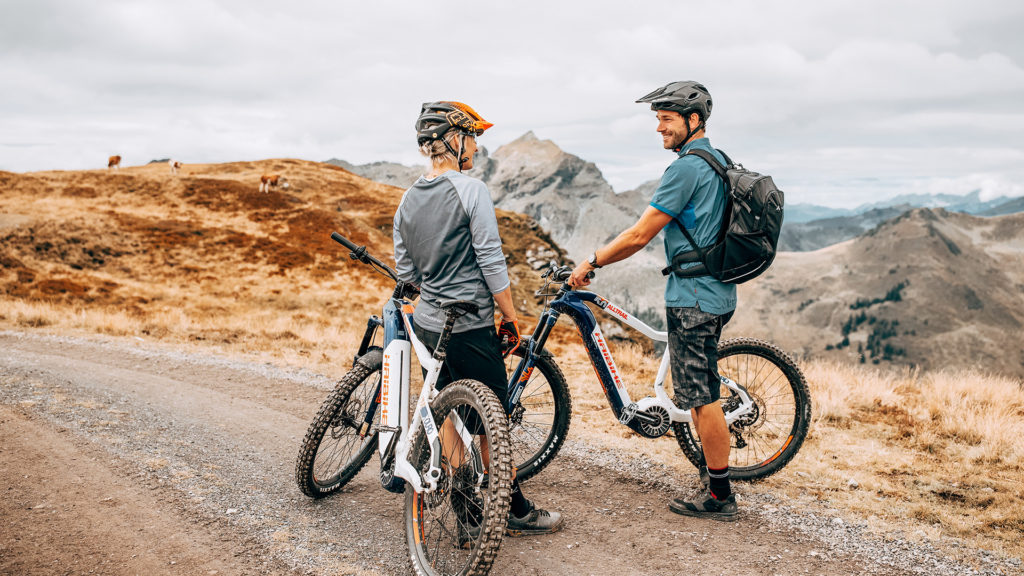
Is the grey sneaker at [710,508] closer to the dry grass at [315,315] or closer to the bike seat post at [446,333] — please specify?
the dry grass at [315,315]

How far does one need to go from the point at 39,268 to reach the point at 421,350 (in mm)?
29891

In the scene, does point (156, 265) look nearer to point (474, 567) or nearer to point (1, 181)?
point (1, 181)

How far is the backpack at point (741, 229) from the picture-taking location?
3.94 m

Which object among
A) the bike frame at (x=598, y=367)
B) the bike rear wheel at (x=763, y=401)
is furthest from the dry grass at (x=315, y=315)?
the bike frame at (x=598, y=367)

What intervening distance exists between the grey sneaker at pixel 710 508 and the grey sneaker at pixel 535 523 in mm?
1004

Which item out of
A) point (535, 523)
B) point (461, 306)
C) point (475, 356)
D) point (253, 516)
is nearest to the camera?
point (461, 306)

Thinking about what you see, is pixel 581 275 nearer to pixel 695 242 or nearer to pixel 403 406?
pixel 695 242

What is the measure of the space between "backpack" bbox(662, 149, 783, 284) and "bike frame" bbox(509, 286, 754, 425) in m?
0.90

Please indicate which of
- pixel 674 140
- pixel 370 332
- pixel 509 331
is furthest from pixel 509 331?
pixel 674 140

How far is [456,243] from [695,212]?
1.68 m

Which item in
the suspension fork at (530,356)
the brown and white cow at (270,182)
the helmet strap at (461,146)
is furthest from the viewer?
the brown and white cow at (270,182)

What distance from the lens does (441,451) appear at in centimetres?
357

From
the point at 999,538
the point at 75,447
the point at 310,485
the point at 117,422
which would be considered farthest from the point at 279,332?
the point at 999,538

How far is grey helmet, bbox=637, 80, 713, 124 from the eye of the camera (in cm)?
413
